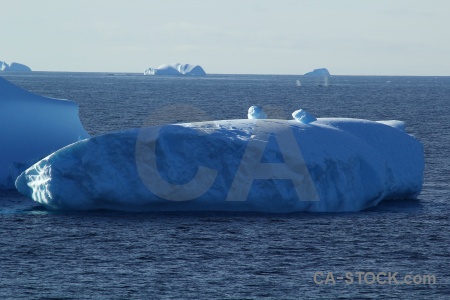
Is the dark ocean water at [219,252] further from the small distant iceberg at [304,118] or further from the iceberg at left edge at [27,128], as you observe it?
the small distant iceberg at [304,118]

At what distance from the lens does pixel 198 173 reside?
24.9m

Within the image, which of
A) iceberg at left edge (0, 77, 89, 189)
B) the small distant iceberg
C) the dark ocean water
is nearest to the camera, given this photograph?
the dark ocean water

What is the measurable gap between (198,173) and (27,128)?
28.3 ft

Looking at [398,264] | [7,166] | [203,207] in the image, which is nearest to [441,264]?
[398,264]

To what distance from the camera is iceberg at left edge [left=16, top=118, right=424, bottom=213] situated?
2484cm

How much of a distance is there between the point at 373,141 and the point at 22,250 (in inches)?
473

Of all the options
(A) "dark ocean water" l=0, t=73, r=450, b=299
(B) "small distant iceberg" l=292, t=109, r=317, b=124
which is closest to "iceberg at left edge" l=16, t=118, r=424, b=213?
(A) "dark ocean water" l=0, t=73, r=450, b=299

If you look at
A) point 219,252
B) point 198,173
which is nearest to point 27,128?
point 198,173

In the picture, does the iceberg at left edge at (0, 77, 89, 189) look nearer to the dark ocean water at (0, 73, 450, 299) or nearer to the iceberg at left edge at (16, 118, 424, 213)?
the dark ocean water at (0, 73, 450, 299)

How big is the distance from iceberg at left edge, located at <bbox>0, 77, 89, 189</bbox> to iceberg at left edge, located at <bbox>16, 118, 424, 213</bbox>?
11.4 ft

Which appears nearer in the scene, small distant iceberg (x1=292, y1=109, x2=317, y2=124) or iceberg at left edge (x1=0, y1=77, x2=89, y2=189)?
small distant iceberg (x1=292, y1=109, x2=317, y2=124)

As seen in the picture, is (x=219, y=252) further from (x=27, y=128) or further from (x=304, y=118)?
(x=27, y=128)

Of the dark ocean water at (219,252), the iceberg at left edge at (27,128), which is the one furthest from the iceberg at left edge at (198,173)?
the iceberg at left edge at (27,128)

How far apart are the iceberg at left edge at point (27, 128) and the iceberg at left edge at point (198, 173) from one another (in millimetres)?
3484
